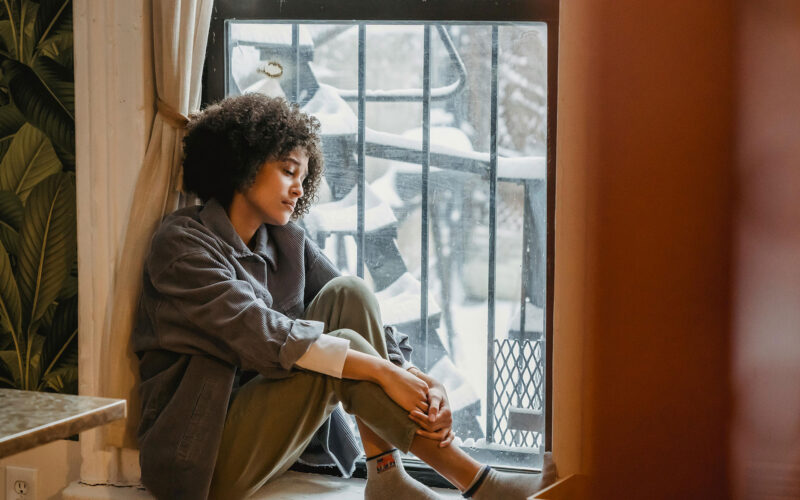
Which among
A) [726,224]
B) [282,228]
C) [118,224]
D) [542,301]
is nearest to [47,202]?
[118,224]

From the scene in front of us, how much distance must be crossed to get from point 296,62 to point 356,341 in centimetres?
77

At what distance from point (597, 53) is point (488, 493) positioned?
856 mm

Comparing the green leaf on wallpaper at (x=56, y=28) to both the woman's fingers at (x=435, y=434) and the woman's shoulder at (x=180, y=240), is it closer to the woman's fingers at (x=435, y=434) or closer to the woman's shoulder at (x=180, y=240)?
the woman's shoulder at (x=180, y=240)

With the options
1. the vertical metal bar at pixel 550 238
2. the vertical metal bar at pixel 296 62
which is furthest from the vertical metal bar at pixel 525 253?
the vertical metal bar at pixel 296 62

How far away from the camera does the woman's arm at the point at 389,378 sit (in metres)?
1.37

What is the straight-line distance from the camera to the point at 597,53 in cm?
127

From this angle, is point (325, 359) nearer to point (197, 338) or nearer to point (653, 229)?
point (197, 338)

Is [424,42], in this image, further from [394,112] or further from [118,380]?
[118,380]

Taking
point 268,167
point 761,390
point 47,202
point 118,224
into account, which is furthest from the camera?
point 47,202

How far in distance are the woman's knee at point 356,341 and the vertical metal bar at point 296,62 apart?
67cm

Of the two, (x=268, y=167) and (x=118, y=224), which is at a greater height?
(x=268, y=167)

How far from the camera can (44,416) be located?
2.12 feet

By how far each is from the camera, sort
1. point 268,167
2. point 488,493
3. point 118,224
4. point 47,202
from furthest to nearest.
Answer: point 47,202, point 118,224, point 268,167, point 488,493

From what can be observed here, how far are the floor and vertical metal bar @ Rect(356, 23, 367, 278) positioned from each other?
0.51m
